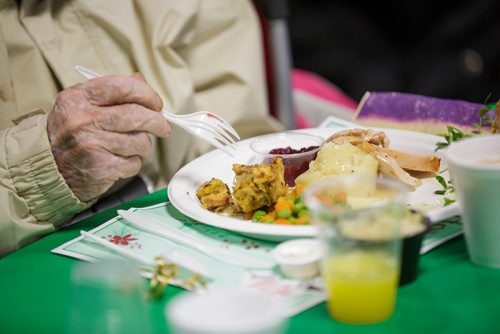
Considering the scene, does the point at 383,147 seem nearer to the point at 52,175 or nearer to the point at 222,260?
the point at 222,260

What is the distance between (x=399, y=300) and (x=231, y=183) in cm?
64

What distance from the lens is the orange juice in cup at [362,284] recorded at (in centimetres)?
102

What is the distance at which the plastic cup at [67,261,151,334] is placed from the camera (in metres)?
1.00

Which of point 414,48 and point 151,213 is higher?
point 151,213

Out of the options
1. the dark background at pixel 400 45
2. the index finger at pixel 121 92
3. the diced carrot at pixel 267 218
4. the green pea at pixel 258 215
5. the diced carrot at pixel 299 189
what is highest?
the index finger at pixel 121 92

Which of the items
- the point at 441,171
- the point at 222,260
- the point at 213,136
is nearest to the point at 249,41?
the point at 213,136

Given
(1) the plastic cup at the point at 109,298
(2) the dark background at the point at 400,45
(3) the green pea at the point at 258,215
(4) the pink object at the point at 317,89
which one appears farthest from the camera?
(2) the dark background at the point at 400,45

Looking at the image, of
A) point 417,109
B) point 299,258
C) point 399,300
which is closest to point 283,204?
point 299,258

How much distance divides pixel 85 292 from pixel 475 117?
111 cm

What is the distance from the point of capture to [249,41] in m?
2.37

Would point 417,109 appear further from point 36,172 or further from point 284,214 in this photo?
point 36,172

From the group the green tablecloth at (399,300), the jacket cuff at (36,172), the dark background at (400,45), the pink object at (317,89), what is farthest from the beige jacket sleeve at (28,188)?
the dark background at (400,45)

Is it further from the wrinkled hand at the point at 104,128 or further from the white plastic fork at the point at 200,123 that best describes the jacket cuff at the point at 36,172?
the white plastic fork at the point at 200,123

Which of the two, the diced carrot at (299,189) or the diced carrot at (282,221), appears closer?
the diced carrot at (282,221)
